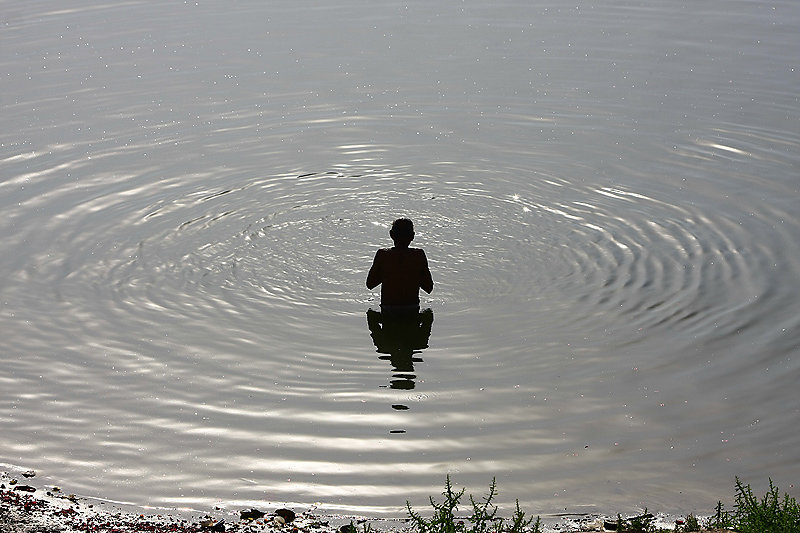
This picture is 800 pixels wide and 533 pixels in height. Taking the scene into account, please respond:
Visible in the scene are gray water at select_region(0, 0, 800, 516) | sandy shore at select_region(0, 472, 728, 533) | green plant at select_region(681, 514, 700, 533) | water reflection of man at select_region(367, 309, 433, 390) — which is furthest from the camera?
water reflection of man at select_region(367, 309, 433, 390)

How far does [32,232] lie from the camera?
14.1 meters

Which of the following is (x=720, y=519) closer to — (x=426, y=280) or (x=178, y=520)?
(x=178, y=520)

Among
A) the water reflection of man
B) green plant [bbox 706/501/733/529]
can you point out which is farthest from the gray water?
green plant [bbox 706/501/733/529]

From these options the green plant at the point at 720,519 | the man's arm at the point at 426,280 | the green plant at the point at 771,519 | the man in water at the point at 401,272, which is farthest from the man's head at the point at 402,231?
the green plant at the point at 771,519

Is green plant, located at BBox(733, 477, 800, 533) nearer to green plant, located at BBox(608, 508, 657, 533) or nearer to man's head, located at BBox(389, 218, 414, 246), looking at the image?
green plant, located at BBox(608, 508, 657, 533)

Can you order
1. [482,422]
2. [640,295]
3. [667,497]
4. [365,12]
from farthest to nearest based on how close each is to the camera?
1. [365,12]
2. [640,295]
3. [482,422]
4. [667,497]

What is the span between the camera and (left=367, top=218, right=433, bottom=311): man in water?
11484 mm

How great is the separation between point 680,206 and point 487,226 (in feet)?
8.60

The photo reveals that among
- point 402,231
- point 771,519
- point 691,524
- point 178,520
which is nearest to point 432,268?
point 402,231

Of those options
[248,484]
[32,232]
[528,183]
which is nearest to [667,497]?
[248,484]

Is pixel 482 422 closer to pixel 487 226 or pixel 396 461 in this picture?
pixel 396 461

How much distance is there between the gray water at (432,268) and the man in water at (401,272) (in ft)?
1.14

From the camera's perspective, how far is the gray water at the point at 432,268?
29.6 ft

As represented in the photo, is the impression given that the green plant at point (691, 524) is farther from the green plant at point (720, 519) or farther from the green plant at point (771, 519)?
the green plant at point (771, 519)
